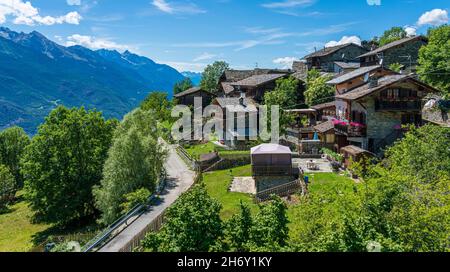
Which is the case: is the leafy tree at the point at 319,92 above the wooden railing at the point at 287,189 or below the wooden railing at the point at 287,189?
above

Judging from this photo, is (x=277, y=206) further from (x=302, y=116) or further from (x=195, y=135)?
(x=195, y=135)

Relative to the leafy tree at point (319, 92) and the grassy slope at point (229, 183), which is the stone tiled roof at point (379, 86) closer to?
the grassy slope at point (229, 183)

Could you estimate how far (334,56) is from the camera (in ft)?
256

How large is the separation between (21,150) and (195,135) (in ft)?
117

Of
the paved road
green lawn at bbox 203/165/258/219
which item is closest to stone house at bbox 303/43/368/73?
the paved road

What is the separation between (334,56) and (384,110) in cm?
4169

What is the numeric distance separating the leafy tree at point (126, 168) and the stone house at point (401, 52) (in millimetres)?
49865

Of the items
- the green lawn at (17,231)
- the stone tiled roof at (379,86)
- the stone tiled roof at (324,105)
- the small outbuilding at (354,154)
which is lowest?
the green lawn at (17,231)

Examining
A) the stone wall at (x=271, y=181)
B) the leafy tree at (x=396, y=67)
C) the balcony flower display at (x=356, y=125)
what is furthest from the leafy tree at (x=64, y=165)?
the leafy tree at (x=396, y=67)

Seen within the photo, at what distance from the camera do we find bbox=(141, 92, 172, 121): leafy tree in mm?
81162

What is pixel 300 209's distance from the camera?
54.2 feet

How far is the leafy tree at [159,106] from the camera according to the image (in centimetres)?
8116

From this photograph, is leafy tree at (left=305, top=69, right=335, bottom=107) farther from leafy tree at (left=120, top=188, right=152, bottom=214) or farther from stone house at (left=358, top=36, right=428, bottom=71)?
leafy tree at (left=120, top=188, right=152, bottom=214)

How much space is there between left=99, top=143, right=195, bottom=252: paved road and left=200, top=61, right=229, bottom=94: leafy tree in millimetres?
44539
